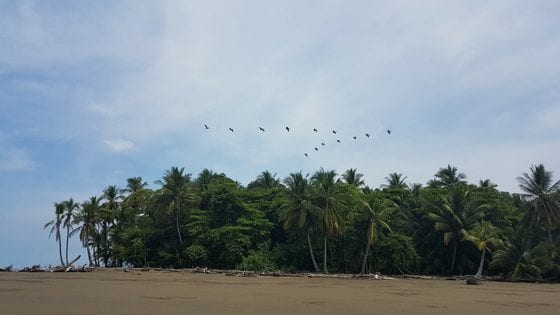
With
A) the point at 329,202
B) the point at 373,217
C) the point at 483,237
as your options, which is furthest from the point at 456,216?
the point at 329,202

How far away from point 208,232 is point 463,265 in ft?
89.4

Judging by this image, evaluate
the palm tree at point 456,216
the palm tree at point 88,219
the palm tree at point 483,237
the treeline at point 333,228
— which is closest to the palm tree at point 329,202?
the treeline at point 333,228

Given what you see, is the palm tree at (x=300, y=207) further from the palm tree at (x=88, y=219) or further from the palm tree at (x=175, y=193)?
the palm tree at (x=88, y=219)

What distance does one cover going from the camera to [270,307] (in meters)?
15.9

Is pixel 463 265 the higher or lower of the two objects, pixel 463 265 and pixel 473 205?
the lower

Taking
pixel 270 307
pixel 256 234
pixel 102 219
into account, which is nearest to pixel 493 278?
pixel 256 234

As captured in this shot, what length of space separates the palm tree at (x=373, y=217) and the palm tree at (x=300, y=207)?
189 inches

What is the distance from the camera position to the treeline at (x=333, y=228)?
149 ft

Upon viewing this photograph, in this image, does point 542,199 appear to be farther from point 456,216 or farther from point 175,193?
point 175,193

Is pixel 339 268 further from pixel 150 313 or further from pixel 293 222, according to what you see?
pixel 150 313

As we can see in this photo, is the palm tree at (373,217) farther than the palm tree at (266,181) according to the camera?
No

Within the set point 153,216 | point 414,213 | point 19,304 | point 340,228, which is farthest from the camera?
point 153,216

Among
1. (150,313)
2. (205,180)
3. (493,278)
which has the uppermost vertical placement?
(205,180)

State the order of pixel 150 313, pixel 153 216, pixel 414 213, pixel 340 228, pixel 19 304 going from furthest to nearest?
pixel 153 216
pixel 414 213
pixel 340 228
pixel 19 304
pixel 150 313
